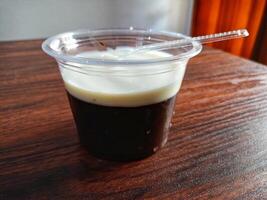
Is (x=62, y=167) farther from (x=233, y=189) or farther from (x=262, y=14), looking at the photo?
(x=262, y=14)

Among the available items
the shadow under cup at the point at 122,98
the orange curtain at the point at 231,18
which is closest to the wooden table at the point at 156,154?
the shadow under cup at the point at 122,98

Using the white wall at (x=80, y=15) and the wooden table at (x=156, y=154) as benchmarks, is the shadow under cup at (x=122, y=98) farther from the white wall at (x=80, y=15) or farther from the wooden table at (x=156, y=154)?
the white wall at (x=80, y=15)

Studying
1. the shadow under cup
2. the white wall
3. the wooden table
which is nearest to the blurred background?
the white wall

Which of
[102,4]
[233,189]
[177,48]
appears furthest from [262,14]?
[233,189]

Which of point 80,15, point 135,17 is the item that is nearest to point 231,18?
point 135,17

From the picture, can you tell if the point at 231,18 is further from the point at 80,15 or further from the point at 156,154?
the point at 156,154
